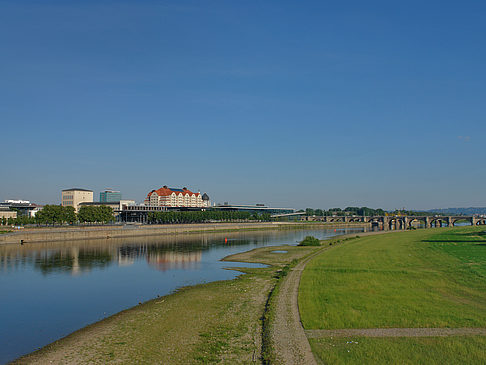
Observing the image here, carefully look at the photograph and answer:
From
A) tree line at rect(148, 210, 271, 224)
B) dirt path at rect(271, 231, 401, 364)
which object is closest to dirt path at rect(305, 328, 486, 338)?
dirt path at rect(271, 231, 401, 364)

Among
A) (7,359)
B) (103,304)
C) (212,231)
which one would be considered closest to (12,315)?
(103,304)

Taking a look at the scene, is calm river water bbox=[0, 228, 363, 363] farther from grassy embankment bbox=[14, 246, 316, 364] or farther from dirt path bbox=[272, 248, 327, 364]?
dirt path bbox=[272, 248, 327, 364]

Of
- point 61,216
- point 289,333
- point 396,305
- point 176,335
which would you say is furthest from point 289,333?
point 61,216

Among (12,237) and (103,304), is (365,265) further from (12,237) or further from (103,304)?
(12,237)

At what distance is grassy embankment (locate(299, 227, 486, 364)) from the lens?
17516 millimetres

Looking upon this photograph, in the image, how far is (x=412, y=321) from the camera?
2198 cm

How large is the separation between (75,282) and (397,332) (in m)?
35.7

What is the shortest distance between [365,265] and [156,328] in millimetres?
29647

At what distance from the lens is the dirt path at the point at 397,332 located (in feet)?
64.8

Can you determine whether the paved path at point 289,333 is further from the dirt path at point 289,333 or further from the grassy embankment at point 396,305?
the grassy embankment at point 396,305

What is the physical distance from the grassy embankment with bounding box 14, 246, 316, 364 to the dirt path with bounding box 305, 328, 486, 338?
11.9ft

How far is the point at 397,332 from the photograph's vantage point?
20.3m

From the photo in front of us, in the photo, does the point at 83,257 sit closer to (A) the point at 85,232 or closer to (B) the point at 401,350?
(A) the point at 85,232

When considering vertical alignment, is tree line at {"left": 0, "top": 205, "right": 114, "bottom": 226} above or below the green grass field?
above
